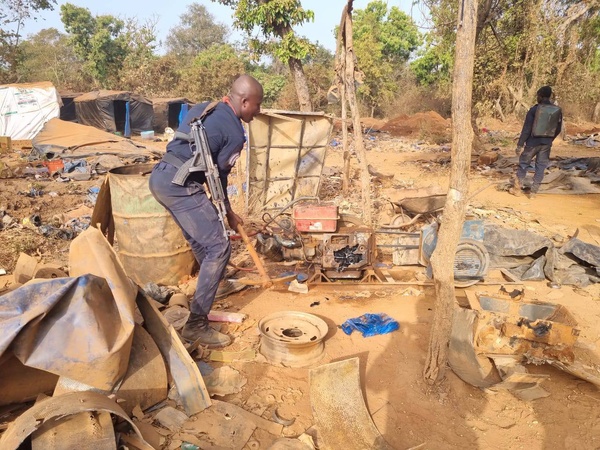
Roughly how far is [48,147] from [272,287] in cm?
1219

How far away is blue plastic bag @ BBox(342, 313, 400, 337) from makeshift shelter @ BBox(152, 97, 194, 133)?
65.0ft

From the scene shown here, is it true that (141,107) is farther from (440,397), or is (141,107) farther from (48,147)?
(440,397)

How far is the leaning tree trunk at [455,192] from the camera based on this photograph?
2.85m

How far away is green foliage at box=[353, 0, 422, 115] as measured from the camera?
25047mm

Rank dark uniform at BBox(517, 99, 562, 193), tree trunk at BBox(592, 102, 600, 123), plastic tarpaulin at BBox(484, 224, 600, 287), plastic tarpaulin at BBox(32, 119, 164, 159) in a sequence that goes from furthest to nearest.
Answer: tree trunk at BBox(592, 102, 600, 123)
plastic tarpaulin at BBox(32, 119, 164, 159)
dark uniform at BBox(517, 99, 562, 193)
plastic tarpaulin at BBox(484, 224, 600, 287)

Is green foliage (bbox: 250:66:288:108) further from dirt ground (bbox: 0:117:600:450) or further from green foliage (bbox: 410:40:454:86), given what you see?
dirt ground (bbox: 0:117:600:450)

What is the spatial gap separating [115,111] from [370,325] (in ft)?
67.2

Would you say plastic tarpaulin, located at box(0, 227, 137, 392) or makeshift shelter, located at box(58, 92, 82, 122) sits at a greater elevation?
makeshift shelter, located at box(58, 92, 82, 122)

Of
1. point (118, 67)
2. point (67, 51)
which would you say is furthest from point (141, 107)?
A: point (67, 51)

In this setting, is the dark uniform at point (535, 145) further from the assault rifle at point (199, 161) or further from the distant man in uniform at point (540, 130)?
the assault rifle at point (199, 161)

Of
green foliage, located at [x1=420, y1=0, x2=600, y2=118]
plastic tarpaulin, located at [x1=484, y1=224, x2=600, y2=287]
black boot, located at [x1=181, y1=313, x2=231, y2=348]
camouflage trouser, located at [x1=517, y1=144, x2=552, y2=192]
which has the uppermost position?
green foliage, located at [x1=420, y1=0, x2=600, y2=118]

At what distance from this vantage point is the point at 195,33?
44.2 meters

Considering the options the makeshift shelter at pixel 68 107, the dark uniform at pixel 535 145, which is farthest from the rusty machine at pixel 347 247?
the makeshift shelter at pixel 68 107

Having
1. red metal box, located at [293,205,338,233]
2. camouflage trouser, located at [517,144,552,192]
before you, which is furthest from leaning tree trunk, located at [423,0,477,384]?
camouflage trouser, located at [517,144,552,192]
